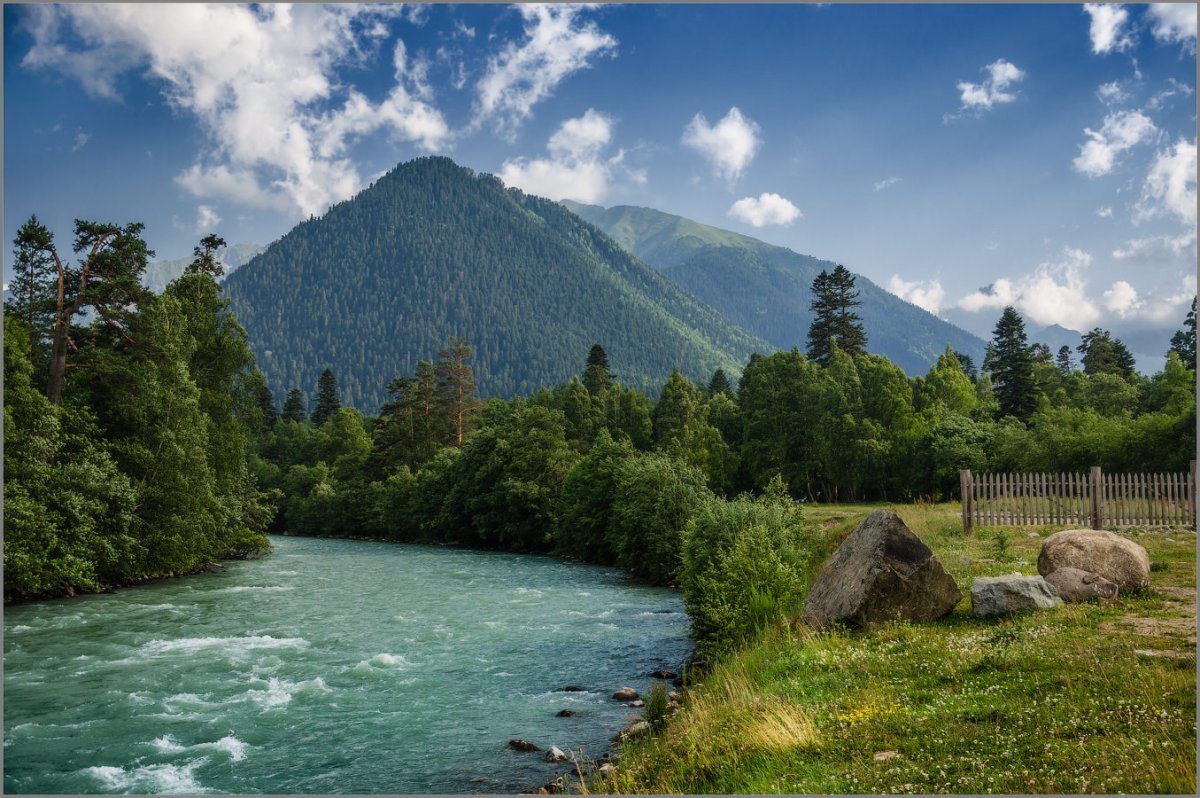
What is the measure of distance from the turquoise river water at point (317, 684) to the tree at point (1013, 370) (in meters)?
58.9

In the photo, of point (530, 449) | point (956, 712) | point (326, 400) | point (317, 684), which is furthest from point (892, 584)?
point (326, 400)

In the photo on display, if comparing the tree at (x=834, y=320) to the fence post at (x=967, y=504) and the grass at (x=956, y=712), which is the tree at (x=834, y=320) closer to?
the fence post at (x=967, y=504)

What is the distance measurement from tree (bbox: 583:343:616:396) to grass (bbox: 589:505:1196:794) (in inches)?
3594

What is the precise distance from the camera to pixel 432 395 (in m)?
112

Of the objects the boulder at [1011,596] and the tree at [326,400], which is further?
the tree at [326,400]

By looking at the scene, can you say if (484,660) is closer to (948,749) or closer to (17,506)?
(948,749)

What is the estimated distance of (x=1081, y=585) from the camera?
16.1m

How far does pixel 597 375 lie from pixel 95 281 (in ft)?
234

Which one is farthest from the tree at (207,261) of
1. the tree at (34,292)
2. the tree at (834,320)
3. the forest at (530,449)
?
the tree at (834,320)

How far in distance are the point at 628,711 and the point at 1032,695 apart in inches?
439

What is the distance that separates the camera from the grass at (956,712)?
8344 millimetres

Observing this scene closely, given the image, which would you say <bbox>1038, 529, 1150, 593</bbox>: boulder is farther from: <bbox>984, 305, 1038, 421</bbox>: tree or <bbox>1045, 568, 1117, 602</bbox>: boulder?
<bbox>984, 305, 1038, 421</bbox>: tree

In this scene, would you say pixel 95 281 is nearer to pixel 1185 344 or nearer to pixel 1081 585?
pixel 1081 585

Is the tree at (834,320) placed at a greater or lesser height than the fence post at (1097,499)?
greater
